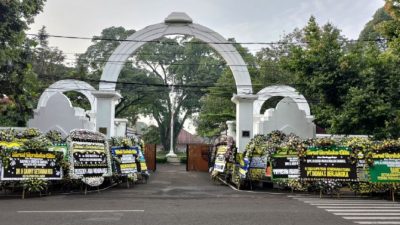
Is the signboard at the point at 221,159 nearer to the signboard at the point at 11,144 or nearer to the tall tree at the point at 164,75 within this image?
the signboard at the point at 11,144

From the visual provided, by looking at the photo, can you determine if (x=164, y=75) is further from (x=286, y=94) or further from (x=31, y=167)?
(x=31, y=167)

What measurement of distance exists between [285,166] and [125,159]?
611 centimetres

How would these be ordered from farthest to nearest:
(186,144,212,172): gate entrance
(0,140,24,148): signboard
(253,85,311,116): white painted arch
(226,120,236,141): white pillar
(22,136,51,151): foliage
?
(226,120,236,141): white pillar < (186,144,212,172): gate entrance < (253,85,311,116): white painted arch < (22,136,51,151): foliage < (0,140,24,148): signboard

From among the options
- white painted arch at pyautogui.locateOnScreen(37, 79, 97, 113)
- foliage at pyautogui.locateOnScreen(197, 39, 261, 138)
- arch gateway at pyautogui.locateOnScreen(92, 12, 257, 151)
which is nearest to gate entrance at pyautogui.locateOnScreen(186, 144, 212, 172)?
arch gateway at pyautogui.locateOnScreen(92, 12, 257, 151)

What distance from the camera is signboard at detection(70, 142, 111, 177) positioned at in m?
14.0

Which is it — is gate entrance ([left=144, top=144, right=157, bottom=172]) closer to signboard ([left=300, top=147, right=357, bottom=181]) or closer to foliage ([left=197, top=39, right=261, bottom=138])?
foliage ([left=197, top=39, right=261, bottom=138])

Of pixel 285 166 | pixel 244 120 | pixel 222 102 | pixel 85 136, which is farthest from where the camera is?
pixel 222 102

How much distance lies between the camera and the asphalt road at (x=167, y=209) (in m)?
8.70

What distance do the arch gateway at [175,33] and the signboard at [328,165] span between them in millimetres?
6765

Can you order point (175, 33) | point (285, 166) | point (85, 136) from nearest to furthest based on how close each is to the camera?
1. point (285, 166)
2. point (85, 136)
3. point (175, 33)

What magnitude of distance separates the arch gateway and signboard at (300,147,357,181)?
677 cm

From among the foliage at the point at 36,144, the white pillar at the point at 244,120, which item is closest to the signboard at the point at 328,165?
the white pillar at the point at 244,120

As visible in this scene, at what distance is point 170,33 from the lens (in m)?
20.3

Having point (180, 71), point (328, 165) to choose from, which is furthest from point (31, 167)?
point (180, 71)
